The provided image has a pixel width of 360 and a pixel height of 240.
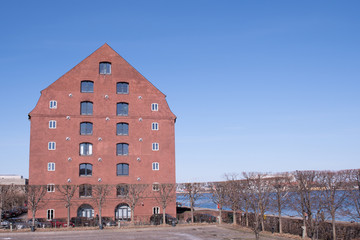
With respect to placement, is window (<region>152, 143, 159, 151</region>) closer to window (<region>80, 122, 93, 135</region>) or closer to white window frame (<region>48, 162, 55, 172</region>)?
window (<region>80, 122, 93, 135</region>)

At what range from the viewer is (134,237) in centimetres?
3603

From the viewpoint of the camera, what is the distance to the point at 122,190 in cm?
5366

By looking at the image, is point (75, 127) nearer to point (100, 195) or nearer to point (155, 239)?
point (100, 195)

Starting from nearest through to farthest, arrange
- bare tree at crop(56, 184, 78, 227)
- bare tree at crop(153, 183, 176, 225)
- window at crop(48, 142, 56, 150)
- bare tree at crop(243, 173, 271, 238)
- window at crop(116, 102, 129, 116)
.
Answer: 1. bare tree at crop(243, 173, 271, 238)
2. bare tree at crop(56, 184, 78, 227)
3. bare tree at crop(153, 183, 176, 225)
4. window at crop(48, 142, 56, 150)
5. window at crop(116, 102, 129, 116)

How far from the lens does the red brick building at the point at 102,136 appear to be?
52.8 m

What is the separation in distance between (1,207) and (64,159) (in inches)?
402

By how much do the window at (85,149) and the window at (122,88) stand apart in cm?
871

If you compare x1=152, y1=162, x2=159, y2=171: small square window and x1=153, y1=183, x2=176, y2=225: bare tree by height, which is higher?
x1=152, y1=162, x2=159, y2=171: small square window

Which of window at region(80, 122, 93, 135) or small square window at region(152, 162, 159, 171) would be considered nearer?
window at region(80, 122, 93, 135)

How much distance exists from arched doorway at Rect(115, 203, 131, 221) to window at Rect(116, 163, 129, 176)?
167 inches

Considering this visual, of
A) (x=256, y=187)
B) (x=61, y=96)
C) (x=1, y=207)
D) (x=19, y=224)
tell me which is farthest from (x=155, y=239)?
(x=61, y=96)

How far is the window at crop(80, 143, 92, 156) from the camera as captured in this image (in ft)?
178

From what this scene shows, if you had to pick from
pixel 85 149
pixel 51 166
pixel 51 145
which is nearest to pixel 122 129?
pixel 85 149

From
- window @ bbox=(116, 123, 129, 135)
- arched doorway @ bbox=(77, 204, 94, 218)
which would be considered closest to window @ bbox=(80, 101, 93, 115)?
window @ bbox=(116, 123, 129, 135)
